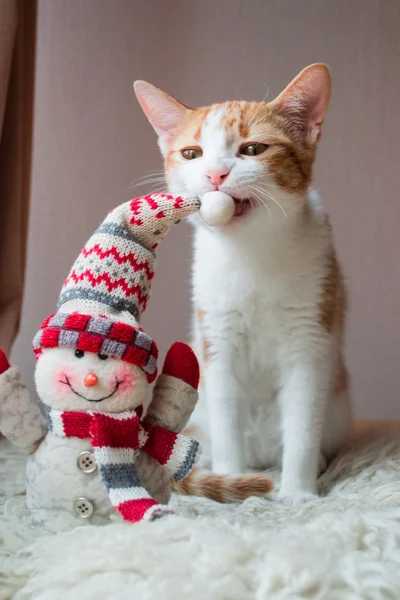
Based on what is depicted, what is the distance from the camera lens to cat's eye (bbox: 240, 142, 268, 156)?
117cm

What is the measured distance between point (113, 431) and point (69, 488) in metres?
0.10

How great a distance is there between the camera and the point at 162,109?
133cm

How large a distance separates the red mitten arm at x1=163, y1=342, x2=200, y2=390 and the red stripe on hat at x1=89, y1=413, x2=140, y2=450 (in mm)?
97

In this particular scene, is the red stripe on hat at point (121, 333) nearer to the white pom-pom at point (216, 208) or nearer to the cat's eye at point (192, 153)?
the white pom-pom at point (216, 208)

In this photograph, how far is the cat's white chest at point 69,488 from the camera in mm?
823

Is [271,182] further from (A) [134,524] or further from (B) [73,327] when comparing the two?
(A) [134,524]

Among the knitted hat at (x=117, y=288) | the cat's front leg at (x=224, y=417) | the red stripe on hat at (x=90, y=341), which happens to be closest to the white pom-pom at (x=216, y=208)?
the knitted hat at (x=117, y=288)

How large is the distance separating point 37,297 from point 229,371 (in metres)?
0.90

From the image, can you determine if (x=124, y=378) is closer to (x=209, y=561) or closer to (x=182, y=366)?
(x=182, y=366)

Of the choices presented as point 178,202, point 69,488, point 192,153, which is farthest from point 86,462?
point 192,153

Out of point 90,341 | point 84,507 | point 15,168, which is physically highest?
point 15,168

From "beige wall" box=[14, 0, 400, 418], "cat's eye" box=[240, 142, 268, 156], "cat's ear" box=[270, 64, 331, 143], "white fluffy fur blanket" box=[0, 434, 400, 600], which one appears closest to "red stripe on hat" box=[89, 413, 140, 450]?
"white fluffy fur blanket" box=[0, 434, 400, 600]

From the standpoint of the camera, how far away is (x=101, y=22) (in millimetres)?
2035

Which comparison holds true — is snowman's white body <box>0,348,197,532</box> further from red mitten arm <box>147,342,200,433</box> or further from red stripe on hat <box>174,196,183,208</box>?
red stripe on hat <box>174,196,183,208</box>
